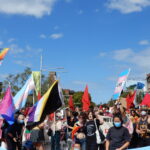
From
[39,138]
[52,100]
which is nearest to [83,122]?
[52,100]

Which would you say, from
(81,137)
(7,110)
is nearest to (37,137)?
(7,110)

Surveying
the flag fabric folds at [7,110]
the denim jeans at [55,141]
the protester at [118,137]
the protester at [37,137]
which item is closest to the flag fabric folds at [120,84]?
the denim jeans at [55,141]

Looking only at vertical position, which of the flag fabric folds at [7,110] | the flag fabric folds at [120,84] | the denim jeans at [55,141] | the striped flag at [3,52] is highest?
the striped flag at [3,52]

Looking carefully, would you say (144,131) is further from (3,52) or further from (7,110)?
(3,52)

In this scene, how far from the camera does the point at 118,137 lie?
23.1ft

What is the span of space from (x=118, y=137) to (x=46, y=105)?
249cm

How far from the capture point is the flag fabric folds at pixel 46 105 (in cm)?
870

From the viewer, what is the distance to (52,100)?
9.02 meters

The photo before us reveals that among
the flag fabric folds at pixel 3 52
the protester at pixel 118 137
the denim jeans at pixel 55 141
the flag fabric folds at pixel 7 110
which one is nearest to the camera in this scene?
the protester at pixel 118 137

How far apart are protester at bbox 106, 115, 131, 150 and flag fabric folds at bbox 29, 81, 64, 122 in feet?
7.15

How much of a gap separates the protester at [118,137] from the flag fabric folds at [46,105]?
218cm

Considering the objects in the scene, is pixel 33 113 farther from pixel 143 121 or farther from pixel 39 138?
pixel 143 121

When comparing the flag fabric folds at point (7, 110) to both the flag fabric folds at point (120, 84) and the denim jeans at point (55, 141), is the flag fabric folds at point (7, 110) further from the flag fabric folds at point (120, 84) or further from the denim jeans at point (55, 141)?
the flag fabric folds at point (120, 84)

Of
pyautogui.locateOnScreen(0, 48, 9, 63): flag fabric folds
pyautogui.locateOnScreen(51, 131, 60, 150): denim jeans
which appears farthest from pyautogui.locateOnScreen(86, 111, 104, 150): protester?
pyautogui.locateOnScreen(0, 48, 9, 63): flag fabric folds
